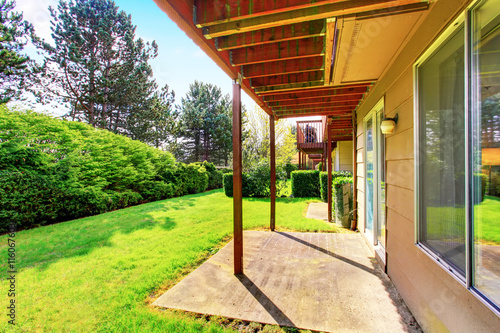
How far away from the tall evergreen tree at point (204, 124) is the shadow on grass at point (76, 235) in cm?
1647

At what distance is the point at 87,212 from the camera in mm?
6363

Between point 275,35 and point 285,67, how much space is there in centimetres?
71

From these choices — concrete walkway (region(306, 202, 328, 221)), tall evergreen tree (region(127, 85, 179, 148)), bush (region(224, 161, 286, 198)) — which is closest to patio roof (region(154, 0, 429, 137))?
concrete walkway (region(306, 202, 328, 221))

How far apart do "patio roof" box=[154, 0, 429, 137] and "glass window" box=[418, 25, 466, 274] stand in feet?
1.53

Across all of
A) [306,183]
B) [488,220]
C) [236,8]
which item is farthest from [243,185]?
[488,220]

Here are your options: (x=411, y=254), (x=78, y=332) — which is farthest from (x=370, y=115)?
(x=78, y=332)

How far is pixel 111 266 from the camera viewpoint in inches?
122

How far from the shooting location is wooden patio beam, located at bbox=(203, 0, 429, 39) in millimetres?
1510

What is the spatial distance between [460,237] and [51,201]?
721cm

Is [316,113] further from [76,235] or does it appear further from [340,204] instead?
[76,235]

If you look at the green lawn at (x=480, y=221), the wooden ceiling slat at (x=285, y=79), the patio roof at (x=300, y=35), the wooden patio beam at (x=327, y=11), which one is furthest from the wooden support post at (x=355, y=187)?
the wooden patio beam at (x=327, y=11)

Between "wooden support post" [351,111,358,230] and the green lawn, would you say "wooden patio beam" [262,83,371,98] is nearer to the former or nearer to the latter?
"wooden support post" [351,111,358,230]

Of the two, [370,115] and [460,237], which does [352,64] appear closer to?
[370,115]

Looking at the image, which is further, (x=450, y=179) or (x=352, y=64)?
(x=352, y=64)
